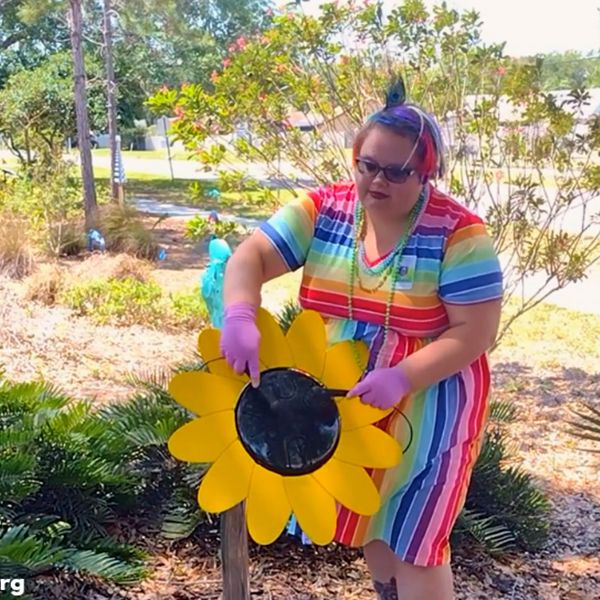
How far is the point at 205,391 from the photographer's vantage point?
174 cm

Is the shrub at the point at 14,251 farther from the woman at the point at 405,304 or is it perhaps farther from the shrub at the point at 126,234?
the woman at the point at 405,304

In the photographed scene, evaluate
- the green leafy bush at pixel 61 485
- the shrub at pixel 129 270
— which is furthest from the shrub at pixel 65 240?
the green leafy bush at pixel 61 485

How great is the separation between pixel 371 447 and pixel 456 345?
0.85ft

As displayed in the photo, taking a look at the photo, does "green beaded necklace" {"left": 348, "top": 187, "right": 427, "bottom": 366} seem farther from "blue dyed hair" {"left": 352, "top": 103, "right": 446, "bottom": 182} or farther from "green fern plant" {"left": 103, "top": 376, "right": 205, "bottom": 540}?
"green fern plant" {"left": 103, "top": 376, "right": 205, "bottom": 540}

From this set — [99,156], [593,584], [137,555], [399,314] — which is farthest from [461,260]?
[99,156]

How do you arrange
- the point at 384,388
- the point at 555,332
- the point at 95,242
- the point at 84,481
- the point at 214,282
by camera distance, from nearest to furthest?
the point at 384,388 → the point at 84,481 → the point at 214,282 → the point at 555,332 → the point at 95,242

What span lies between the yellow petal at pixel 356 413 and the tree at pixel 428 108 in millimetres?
3254

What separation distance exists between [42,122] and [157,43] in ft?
23.0

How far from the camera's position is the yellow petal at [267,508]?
1702 mm

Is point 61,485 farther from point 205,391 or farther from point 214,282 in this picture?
Answer: point 214,282

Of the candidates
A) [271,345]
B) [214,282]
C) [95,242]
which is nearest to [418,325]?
[271,345]

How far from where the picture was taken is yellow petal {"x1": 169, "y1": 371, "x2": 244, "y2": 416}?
1.73 meters

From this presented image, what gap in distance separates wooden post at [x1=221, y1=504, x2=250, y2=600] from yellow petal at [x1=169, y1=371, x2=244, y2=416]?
1.17 ft

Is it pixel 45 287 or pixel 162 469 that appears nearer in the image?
pixel 162 469
